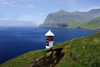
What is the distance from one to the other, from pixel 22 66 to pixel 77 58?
1505cm

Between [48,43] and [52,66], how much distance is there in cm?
2916

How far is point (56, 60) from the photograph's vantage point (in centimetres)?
1748

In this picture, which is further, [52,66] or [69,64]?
[52,66]

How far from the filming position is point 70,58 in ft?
47.3

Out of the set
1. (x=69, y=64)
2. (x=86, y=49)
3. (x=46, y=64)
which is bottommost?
(x=46, y=64)

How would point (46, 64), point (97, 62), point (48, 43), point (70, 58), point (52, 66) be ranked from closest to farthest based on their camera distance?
point (97, 62) → point (70, 58) → point (52, 66) → point (46, 64) → point (48, 43)

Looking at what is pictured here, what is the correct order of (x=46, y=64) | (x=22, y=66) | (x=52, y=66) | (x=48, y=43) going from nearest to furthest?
1. (x=52, y=66)
2. (x=46, y=64)
3. (x=22, y=66)
4. (x=48, y=43)

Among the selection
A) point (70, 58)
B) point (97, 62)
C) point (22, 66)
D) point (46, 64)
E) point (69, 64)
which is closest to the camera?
point (97, 62)

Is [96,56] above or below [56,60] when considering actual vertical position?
above

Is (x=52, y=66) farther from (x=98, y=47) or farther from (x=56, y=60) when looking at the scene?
(x=98, y=47)

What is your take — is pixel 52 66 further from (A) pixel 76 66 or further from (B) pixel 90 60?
(B) pixel 90 60

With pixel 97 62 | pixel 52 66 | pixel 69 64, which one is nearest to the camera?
A: pixel 97 62

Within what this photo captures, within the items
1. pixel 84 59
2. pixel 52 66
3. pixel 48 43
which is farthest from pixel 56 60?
pixel 48 43

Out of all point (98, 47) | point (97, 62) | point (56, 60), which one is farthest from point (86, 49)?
point (56, 60)
